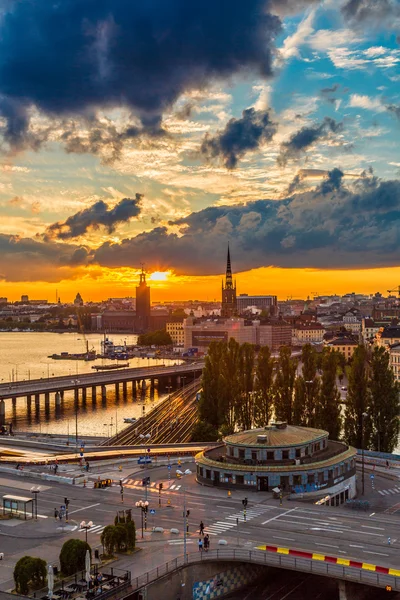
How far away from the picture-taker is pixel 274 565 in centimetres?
3011

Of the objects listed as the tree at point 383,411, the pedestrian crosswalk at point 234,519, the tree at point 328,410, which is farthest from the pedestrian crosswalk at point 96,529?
the tree at point 383,411

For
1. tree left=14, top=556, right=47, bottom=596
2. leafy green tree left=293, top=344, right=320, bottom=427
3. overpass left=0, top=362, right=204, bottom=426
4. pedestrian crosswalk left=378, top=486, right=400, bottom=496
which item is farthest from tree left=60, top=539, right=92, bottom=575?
overpass left=0, top=362, right=204, bottom=426

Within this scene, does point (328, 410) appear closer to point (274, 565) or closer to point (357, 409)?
point (357, 409)

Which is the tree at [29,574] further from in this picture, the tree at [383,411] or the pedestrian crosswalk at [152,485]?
the tree at [383,411]

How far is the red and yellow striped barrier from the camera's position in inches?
1124

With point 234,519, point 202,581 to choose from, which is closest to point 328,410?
point 234,519

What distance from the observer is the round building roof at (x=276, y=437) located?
44.9 meters

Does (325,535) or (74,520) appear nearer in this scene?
(325,535)

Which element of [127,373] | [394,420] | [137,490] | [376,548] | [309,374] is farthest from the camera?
[127,373]

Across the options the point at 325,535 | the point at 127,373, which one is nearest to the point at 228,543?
→ the point at 325,535

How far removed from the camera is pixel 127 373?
5404 inches

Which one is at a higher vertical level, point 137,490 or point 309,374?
point 309,374

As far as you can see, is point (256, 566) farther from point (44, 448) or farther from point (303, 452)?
point (44, 448)

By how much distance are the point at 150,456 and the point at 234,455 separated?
348 inches
